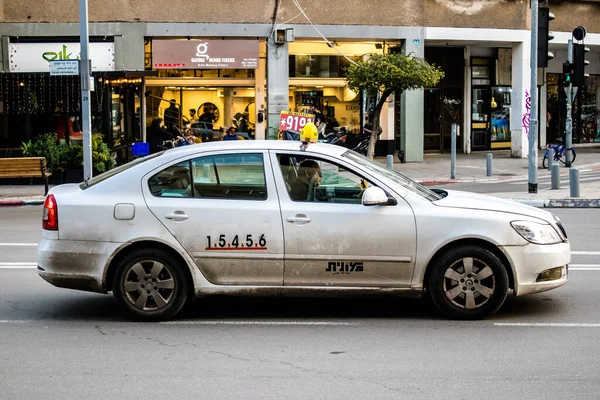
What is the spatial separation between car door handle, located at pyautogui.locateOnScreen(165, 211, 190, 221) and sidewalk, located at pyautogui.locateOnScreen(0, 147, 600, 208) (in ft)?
36.9

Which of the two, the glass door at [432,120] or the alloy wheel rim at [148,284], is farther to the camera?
the glass door at [432,120]

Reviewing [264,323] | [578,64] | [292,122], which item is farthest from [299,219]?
[578,64]

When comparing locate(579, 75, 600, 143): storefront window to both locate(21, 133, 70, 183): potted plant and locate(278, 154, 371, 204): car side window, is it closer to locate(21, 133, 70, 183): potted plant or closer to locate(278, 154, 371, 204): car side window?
locate(21, 133, 70, 183): potted plant

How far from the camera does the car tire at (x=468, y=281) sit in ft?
25.3

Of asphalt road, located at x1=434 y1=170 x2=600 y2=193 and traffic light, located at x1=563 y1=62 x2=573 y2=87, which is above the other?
traffic light, located at x1=563 y1=62 x2=573 y2=87

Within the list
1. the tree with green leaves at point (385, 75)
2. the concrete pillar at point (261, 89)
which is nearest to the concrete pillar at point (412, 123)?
the tree with green leaves at point (385, 75)

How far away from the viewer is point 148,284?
25.6ft

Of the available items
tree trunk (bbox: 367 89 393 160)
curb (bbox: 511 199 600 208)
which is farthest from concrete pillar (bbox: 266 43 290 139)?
curb (bbox: 511 199 600 208)

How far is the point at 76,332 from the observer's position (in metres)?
7.71

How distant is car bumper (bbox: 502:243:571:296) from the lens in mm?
7750

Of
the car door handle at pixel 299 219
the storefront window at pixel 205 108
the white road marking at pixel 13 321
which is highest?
the storefront window at pixel 205 108

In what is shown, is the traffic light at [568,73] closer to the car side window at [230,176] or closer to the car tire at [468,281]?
the car tire at [468,281]

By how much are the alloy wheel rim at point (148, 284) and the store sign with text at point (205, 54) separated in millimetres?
18871

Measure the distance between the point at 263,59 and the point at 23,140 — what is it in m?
7.94
